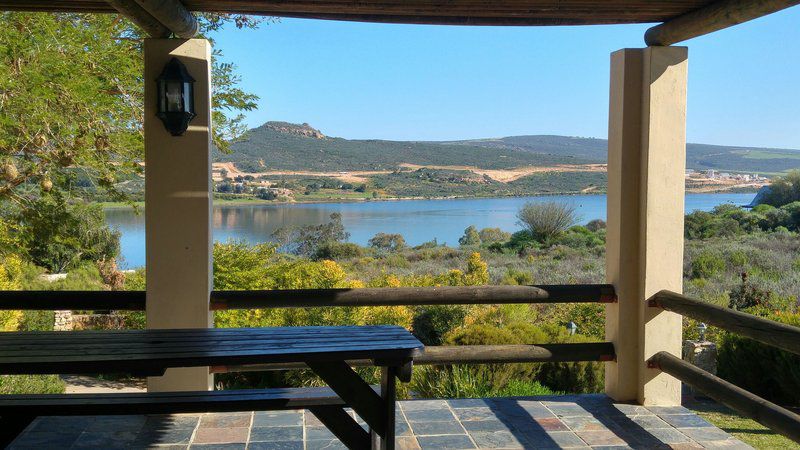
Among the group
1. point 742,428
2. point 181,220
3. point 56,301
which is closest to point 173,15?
point 181,220

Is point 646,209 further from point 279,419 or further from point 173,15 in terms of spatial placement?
point 173,15

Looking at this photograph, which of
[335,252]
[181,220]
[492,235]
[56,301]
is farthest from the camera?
[492,235]

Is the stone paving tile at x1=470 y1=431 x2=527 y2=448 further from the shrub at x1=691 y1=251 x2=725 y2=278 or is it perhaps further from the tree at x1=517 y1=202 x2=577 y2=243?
the tree at x1=517 y1=202 x2=577 y2=243

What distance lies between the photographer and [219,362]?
2332 mm

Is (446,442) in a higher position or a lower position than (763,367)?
higher

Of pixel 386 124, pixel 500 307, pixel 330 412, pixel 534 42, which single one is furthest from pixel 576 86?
pixel 330 412

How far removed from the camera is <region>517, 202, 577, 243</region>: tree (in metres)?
16.8

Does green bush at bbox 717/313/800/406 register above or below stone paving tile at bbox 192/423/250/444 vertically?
below

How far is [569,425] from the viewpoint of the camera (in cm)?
380

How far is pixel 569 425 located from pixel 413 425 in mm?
845

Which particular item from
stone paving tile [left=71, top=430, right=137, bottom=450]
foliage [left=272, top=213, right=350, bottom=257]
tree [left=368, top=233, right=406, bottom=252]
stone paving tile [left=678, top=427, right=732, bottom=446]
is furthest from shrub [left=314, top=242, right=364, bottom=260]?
stone paving tile [left=678, top=427, right=732, bottom=446]

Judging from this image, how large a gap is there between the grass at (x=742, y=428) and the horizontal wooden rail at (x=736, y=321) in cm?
134

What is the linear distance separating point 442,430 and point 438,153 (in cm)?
1866

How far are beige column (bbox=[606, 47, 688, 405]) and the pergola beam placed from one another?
2.50 m
